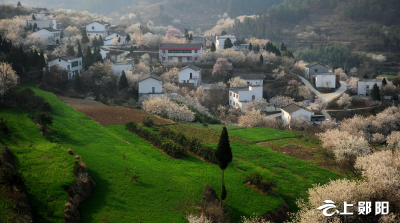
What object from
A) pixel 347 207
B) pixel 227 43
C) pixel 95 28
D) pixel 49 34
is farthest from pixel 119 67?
pixel 347 207

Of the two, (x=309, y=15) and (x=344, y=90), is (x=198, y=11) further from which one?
(x=344, y=90)

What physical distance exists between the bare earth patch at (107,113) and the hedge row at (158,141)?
2570 millimetres

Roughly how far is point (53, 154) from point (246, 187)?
10135 mm

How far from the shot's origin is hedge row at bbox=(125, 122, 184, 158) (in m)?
26.4

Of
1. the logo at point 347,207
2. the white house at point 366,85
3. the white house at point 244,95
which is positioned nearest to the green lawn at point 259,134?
the white house at point 244,95

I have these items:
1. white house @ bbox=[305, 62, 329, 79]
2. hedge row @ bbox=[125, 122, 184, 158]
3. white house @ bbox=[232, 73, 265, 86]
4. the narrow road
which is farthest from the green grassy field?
white house @ bbox=[305, 62, 329, 79]

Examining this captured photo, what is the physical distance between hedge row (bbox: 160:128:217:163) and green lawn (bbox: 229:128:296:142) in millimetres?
6833

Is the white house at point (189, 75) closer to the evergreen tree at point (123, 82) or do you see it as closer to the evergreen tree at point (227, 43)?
the evergreen tree at point (123, 82)

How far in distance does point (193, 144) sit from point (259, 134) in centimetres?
998

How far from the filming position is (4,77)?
29781 millimetres

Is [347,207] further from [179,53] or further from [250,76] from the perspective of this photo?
[179,53]

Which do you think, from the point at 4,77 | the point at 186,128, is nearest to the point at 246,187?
the point at 186,128

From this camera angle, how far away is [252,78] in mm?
58938

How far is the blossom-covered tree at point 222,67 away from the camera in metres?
61.3
